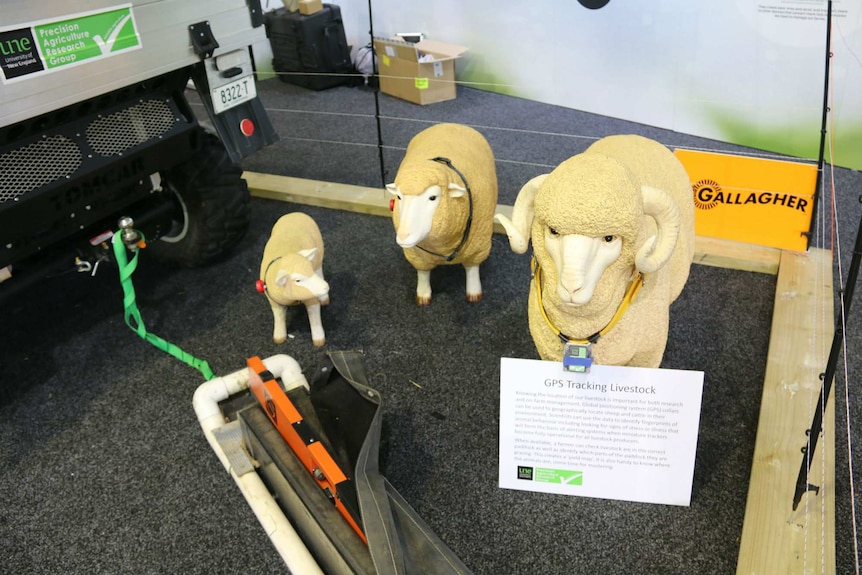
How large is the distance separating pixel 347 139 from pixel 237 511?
248 cm

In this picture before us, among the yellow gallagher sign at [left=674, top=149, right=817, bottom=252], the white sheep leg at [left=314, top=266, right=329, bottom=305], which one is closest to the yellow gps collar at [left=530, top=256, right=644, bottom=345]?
the white sheep leg at [left=314, top=266, right=329, bottom=305]

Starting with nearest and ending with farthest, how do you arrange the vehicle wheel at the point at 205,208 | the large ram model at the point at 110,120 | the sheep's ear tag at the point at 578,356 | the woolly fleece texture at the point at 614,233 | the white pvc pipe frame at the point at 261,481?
the woolly fleece texture at the point at 614,233 < the white pvc pipe frame at the point at 261,481 < the sheep's ear tag at the point at 578,356 < the large ram model at the point at 110,120 < the vehicle wheel at the point at 205,208

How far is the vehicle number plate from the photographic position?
241 cm

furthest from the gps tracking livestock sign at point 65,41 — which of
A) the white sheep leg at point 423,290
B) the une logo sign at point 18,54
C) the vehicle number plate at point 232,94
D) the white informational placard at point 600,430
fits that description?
the white informational placard at point 600,430

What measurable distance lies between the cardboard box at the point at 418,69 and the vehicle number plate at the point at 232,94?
0.97 m

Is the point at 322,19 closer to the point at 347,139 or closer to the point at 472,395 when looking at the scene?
the point at 347,139

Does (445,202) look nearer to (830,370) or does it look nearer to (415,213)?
(415,213)

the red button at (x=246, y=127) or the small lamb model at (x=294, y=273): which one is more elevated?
the red button at (x=246, y=127)

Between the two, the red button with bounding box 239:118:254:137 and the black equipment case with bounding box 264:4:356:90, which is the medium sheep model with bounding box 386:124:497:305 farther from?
the black equipment case with bounding box 264:4:356:90

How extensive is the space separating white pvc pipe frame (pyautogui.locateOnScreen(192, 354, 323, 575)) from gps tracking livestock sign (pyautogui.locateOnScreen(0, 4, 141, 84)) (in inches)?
36.9

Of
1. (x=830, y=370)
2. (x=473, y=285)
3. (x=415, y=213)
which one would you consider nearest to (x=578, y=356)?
(x=830, y=370)

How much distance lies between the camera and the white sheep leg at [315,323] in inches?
91.4

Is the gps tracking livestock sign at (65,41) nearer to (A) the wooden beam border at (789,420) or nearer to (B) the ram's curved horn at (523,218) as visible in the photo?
(B) the ram's curved horn at (523,218)

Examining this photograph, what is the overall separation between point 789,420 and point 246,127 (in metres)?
2.05
